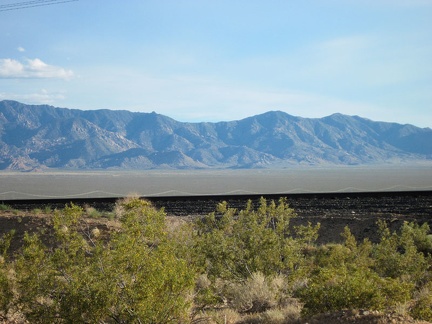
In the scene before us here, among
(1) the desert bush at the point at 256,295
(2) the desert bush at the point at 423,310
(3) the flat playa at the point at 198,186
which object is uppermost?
(3) the flat playa at the point at 198,186

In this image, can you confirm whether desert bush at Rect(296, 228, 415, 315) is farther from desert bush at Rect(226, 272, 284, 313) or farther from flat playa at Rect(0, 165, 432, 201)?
flat playa at Rect(0, 165, 432, 201)

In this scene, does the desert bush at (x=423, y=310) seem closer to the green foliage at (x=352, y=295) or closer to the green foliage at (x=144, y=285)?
the green foliage at (x=144, y=285)

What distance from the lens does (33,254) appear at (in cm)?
922

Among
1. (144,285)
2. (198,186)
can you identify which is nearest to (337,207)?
(144,285)

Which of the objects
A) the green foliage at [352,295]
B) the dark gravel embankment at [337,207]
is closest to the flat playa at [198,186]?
the dark gravel embankment at [337,207]

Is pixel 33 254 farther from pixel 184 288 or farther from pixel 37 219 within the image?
pixel 37 219

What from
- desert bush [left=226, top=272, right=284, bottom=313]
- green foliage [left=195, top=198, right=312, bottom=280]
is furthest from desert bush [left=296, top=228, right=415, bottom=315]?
Answer: green foliage [left=195, top=198, right=312, bottom=280]

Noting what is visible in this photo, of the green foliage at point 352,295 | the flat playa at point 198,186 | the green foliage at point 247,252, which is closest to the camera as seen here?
the green foliage at point 352,295

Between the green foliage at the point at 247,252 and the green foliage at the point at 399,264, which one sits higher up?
the green foliage at the point at 247,252

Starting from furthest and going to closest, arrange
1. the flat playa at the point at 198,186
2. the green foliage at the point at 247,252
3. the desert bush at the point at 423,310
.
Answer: the flat playa at the point at 198,186 < the green foliage at the point at 247,252 < the desert bush at the point at 423,310

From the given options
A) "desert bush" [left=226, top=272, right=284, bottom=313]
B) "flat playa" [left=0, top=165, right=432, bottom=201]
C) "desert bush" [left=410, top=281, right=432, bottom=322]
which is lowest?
"desert bush" [left=226, top=272, right=284, bottom=313]

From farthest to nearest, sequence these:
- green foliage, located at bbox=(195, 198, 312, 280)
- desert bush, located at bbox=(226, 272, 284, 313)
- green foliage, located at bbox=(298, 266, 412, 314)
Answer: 1. green foliage, located at bbox=(195, 198, 312, 280)
2. desert bush, located at bbox=(226, 272, 284, 313)
3. green foliage, located at bbox=(298, 266, 412, 314)

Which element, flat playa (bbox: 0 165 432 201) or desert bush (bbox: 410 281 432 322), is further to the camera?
flat playa (bbox: 0 165 432 201)

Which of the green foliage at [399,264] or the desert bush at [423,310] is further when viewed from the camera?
the green foliage at [399,264]
